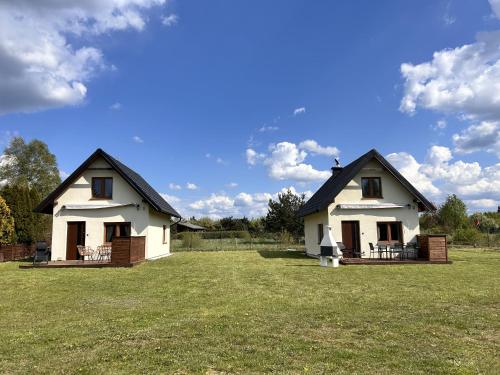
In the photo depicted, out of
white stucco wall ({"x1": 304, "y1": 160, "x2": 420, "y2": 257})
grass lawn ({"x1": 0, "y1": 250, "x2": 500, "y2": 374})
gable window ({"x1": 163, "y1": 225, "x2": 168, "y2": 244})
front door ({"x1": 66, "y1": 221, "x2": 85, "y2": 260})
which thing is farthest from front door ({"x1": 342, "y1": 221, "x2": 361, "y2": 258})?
front door ({"x1": 66, "y1": 221, "x2": 85, "y2": 260})

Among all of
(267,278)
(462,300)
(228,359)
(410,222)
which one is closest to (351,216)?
(410,222)

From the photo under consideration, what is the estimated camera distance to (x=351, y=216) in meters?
19.8

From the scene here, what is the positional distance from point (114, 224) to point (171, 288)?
10228 mm

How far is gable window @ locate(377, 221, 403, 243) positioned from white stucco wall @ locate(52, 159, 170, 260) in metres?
11.8

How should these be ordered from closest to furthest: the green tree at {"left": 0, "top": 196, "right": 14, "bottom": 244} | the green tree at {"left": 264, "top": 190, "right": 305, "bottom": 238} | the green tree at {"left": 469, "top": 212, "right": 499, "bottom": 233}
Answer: the green tree at {"left": 0, "top": 196, "right": 14, "bottom": 244}, the green tree at {"left": 264, "top": 190, "right": 305, "bottom": 238}, the green tree at {"left": 469, "top": 212, "right": 499, "bottom": 233}

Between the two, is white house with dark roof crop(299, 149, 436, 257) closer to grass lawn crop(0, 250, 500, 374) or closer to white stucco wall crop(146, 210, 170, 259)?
grass lawn crop(0, 250, 500, 374)

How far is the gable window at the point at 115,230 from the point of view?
65.7ft

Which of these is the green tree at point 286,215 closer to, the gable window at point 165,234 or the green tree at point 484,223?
the gable window at point 165,234

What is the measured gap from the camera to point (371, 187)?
66.4 ft

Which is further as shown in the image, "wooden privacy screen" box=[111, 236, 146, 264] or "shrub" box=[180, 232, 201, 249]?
"shrub" box=[180, 232, 201, 249]

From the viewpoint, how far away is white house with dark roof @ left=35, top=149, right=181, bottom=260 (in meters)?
19.7

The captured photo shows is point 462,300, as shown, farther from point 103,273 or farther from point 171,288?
point 103,273

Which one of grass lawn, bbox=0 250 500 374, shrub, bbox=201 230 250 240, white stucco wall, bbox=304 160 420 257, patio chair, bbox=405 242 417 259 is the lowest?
grass lawn, bbox=0 250 500 374

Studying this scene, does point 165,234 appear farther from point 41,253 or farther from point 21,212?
point 41,253
